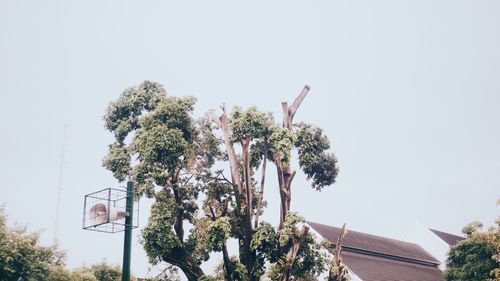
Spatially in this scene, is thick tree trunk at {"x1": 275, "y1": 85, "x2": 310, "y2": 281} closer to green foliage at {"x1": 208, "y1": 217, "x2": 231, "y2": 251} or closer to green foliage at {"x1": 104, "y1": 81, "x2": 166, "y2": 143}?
green foliage at {"x1": 208, "y1": 217, "x2": 231, "y2": 251}

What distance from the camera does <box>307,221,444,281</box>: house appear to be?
104 feet

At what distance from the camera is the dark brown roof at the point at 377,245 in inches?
1325

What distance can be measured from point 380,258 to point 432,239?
9.02m

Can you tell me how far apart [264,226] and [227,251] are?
1.73m

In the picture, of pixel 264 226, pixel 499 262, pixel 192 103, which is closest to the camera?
pixel 264 226

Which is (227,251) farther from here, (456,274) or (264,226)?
(456,274)

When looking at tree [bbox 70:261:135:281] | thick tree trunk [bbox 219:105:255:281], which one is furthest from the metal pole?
tree [bbox 70:261:135:281]

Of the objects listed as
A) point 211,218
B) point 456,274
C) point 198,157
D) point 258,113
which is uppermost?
point 258,113

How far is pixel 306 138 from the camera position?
23000 mm

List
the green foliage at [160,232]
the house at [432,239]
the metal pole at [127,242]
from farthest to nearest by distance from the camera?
the house at [432,239] < the green foliage at [160,232] < the metal pole at [127,242]

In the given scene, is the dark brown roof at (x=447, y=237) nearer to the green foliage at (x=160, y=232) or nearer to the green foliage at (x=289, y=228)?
the green foliage at (x=289, y=228)

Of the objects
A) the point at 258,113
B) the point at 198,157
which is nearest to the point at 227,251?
the point at 198,157

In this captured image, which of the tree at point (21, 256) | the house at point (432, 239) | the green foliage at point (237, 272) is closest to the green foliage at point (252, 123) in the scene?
the green foliage at point (237, 272)

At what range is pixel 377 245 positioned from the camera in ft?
121
